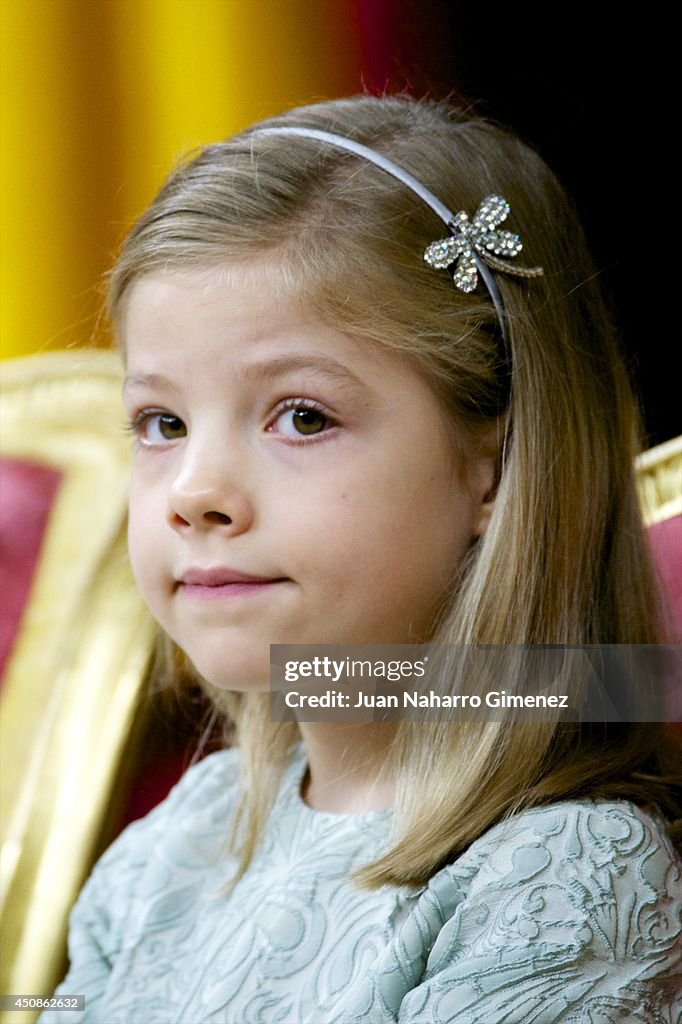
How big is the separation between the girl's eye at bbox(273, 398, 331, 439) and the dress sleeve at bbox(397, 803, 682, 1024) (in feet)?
0.89

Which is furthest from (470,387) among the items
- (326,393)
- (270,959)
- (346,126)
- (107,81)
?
(107,81)

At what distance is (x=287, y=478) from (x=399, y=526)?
0.25ft

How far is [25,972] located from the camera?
3.11 feet

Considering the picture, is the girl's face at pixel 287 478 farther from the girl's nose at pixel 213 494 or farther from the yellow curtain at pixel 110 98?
the yellow curtain at pixel 110 98

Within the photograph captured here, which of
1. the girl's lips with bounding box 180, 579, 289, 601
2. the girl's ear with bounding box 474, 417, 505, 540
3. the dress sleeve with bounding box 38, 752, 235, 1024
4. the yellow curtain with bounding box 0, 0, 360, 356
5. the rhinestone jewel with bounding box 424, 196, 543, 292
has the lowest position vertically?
the dress sleeve with bounding box 38, 752, 235, 1024

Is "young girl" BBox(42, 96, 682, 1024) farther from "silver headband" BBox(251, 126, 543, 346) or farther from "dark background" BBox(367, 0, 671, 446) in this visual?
"dark background" BBox(367, 0, 671, 446)

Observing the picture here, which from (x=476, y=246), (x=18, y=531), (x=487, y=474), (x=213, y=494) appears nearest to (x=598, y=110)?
(x=476, y=246)

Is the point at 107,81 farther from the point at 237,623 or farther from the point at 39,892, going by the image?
the point at 39,892

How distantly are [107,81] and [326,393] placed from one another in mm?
496

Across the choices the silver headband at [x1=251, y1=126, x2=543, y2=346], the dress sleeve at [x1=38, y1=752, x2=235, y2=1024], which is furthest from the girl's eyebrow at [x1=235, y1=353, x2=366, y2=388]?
the dress sleeve at [x1=38, y1=752, x2=235, y2=1024]

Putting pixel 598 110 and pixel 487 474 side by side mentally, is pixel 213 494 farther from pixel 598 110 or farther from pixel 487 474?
pixel 598 110

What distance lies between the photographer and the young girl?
27.9 inches

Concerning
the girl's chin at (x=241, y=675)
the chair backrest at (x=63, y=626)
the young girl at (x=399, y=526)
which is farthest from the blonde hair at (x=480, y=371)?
the chair backrest at (x=63, y=626)

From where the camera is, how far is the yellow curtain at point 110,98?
106 centimetres
